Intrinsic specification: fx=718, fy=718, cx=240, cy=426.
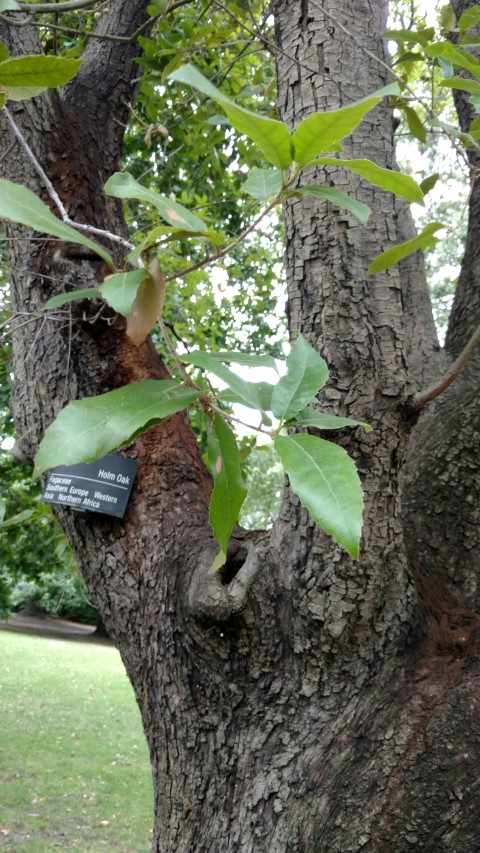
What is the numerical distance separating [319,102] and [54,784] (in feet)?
22.5

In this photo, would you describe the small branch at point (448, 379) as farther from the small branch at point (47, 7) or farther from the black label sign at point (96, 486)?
the small branch at point (47, 7)

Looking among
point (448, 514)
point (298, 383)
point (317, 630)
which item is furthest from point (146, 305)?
point (448, 514)

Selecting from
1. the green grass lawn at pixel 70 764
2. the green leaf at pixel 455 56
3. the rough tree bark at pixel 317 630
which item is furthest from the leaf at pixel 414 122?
the green grass lawn at pixel 70 764

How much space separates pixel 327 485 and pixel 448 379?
0.68 metres

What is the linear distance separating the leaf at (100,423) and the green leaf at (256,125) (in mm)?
279

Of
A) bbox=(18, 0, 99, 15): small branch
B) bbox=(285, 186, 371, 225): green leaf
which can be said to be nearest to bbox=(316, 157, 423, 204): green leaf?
bbox=(285, 186, 371, 225): green leaf

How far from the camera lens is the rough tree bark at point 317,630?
1436mm

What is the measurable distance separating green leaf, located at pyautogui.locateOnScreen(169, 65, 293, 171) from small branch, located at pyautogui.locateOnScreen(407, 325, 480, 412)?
1.93 feet

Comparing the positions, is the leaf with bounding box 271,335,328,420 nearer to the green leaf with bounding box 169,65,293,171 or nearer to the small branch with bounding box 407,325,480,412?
the green leaf with bounding box 169,65,293,171

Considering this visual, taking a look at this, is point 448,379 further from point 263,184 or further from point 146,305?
point 146,305

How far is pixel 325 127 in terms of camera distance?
68cm

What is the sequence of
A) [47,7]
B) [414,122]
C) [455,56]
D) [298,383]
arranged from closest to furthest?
[298,383]
[455,56]
[47,7]
[414,122]

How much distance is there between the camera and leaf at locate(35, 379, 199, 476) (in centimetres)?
77

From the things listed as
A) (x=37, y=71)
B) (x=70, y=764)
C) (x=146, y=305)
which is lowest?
(x=70, y=764)
